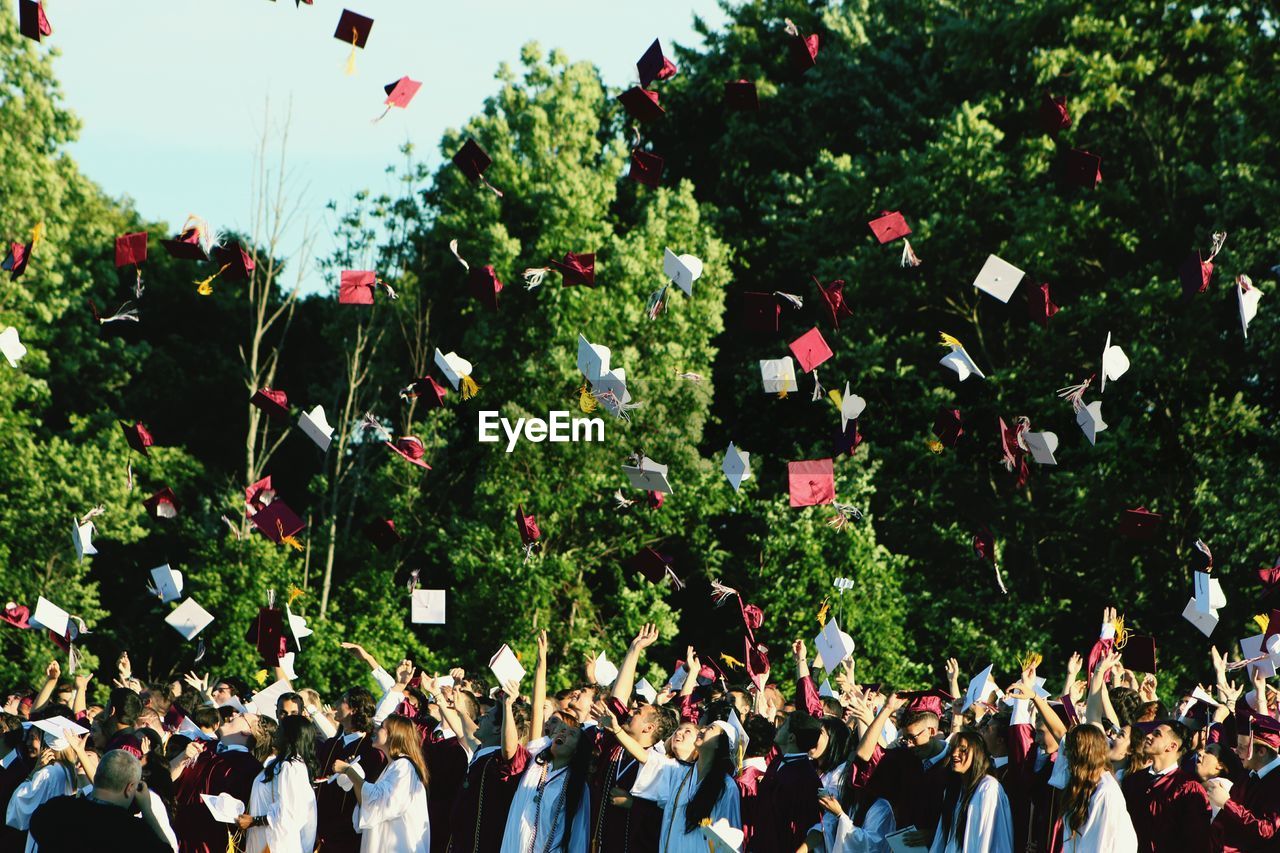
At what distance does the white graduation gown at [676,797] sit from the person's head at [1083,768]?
1.82 m

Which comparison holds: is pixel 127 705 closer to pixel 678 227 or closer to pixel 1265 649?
pixel 1265 649

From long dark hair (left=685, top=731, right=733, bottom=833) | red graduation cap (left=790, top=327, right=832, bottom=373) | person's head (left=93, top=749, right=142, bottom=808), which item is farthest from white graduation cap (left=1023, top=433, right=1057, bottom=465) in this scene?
person's head (left=93, top=749, right=142, bottom=808)

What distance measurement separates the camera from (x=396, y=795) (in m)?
9.41

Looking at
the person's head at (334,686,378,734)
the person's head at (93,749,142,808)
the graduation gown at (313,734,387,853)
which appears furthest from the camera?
the person's head at (334,686,378,734)

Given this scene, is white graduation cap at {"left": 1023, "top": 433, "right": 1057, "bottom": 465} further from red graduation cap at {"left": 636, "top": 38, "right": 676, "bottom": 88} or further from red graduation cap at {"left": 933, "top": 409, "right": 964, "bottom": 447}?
red graduation cap at {"left": 636, "top": 38, "right": 676, "bottom": 88}

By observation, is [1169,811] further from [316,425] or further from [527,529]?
[527,529]

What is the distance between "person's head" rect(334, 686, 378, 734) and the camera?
1046 cm

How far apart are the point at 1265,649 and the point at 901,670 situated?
967 cm

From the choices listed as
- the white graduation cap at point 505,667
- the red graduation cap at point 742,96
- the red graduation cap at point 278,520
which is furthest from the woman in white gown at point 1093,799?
the red graduation cap at point 278,520

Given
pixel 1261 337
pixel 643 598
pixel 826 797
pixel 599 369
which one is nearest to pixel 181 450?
pixel 643 598

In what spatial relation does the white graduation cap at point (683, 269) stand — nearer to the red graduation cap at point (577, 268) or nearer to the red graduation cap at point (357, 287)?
the red graduation cap at point (577, 268)

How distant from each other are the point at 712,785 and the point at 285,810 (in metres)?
Result: 2.48

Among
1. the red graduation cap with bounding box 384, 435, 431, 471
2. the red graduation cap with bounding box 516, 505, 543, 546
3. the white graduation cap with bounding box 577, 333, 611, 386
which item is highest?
the red graduation cap with bounding box 384, 435, 431, 471

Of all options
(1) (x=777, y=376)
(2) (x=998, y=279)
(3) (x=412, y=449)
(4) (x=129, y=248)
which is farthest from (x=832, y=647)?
(3) (x=412, y=449)
